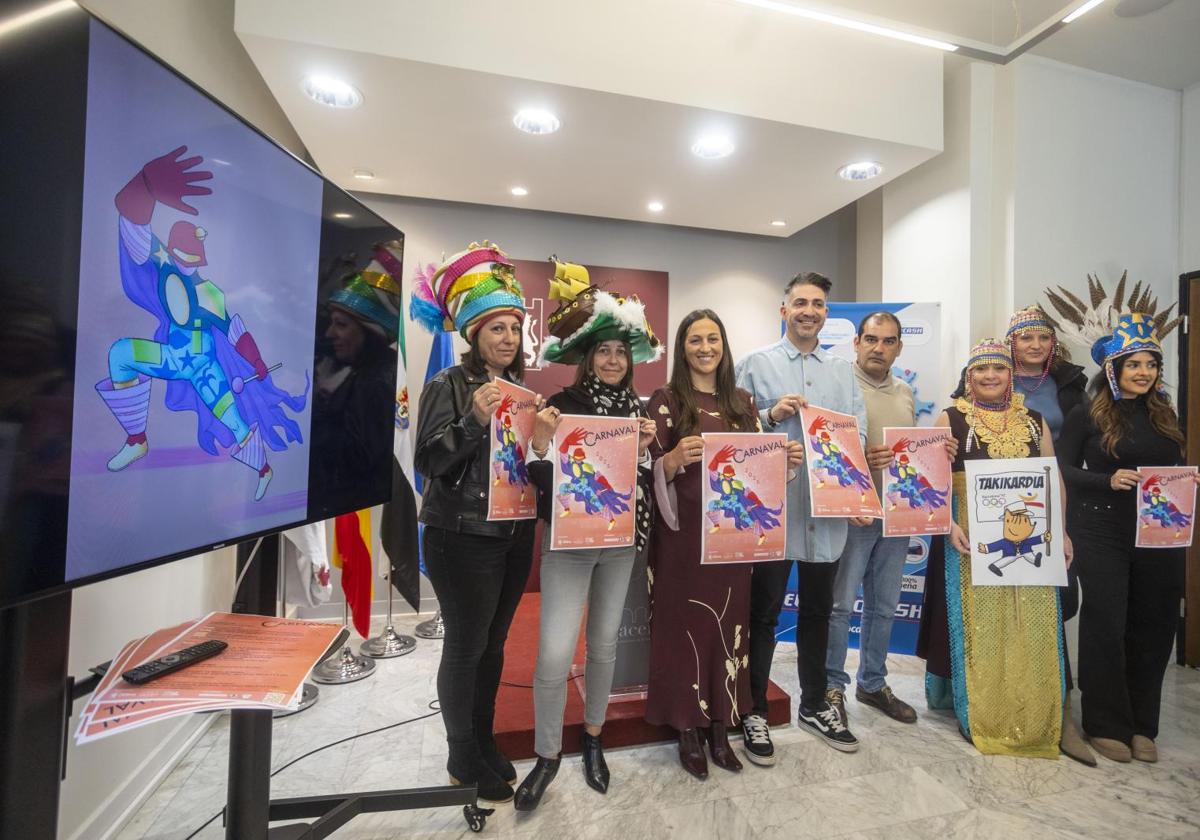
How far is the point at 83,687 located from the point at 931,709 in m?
3.12

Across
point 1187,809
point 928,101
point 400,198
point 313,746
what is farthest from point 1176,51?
point 313,746

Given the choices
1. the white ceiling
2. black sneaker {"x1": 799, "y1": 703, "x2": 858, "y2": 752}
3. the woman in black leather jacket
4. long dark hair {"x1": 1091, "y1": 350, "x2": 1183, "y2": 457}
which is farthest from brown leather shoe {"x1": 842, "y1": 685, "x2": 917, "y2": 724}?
the white ceiling

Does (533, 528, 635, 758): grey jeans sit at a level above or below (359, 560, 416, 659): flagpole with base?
above

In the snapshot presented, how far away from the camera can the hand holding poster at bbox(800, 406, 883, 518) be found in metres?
1.98

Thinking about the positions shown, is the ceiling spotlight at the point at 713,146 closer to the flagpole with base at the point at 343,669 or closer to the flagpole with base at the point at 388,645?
the flagpole with base at the point at 388,645

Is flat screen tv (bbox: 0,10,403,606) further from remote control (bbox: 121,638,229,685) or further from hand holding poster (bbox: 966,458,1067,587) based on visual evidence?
hand holding poster (bbox: 966,458,1067,587)

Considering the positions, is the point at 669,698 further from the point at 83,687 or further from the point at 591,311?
the point at 83,687

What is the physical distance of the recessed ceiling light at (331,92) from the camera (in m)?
2.45

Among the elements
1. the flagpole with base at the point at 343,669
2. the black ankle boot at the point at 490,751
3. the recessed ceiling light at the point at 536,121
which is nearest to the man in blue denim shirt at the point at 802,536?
the black ankle boot at the point at 490,751

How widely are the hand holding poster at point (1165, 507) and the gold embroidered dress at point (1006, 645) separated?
0.38m

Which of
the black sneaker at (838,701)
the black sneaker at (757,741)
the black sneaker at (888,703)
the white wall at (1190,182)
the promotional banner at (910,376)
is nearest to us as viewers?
the black sneaker at (757,741)

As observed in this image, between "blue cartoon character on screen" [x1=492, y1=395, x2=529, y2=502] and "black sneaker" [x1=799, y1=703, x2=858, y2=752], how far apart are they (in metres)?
1.70

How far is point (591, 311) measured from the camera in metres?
1.78

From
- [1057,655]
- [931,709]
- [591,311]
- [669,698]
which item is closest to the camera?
[591,311]
